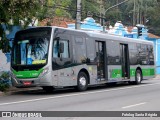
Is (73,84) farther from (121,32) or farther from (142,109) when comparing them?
(121,32)

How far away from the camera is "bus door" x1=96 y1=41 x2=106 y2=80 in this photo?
20970mm

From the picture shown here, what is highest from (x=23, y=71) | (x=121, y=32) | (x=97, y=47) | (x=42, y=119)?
(x=121, y=32)

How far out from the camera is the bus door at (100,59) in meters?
21.0

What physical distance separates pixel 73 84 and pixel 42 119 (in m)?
8.62

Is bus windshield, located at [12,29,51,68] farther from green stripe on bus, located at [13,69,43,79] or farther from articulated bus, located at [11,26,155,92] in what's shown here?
green stripe on bus, located at [13,69,43,79]

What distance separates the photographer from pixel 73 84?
739 inches

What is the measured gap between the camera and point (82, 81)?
19.5 metres

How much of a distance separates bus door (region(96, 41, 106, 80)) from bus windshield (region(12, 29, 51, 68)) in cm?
426

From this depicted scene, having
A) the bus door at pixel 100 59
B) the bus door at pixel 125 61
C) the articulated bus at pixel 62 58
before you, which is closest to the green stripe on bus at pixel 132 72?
the articulated bus at pixel 62 58

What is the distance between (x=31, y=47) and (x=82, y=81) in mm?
3395

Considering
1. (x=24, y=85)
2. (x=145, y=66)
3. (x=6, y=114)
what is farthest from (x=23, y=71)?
(x=145, y=66)

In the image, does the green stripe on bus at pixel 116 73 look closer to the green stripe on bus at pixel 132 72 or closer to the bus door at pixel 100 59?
the green stripe on bus at pixel 132 72

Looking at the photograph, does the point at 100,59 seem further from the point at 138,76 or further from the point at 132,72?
the point at 138,76

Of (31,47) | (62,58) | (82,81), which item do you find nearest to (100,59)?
(82,81)
